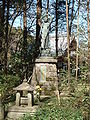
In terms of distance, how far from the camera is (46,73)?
6.83m

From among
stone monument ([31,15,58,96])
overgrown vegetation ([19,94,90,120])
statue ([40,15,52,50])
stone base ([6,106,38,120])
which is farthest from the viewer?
statue ([40,15,52,50])

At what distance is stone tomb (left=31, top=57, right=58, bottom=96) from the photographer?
6770mm

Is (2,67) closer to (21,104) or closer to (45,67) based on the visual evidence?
(45,67)

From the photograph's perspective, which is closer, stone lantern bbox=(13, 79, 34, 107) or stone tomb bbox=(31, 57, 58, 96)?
stone lantern bbox=(13, 79, 34, 107)

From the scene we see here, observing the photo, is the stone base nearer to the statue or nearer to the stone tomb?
the stone tomb

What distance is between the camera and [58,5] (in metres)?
14.0

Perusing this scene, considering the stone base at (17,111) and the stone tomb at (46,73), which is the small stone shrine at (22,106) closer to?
the stone base at (17,111)

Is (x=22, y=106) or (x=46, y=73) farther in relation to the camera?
(x=46, y=73)

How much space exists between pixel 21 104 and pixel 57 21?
33.4 feet

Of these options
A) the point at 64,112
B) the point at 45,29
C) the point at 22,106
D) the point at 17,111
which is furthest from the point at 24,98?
the point at 45,29

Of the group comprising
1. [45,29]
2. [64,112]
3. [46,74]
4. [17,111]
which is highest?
[45,29]

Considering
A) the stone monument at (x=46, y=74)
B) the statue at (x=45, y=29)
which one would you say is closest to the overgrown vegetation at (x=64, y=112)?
the stone monument at (x=46, y=74)

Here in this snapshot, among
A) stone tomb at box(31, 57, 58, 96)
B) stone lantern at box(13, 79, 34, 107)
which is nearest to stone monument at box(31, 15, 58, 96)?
stone tomb at box(31, 57, 58, 96)

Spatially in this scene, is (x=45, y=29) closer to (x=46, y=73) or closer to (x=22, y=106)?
(x=46, y=73)
